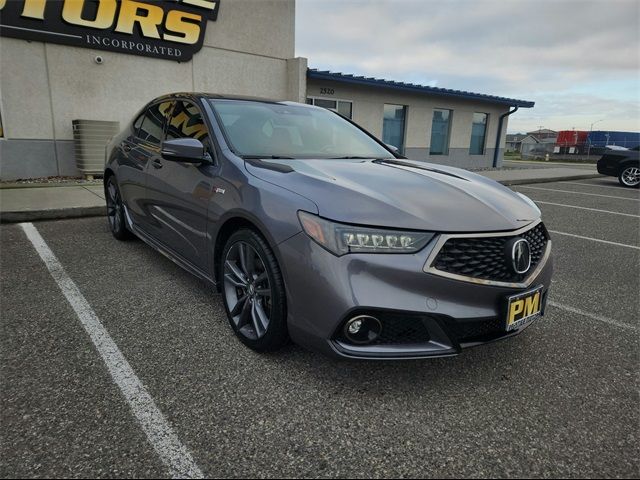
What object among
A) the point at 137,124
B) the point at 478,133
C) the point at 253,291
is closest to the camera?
the point at 253,291

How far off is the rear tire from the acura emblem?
3.86 metres

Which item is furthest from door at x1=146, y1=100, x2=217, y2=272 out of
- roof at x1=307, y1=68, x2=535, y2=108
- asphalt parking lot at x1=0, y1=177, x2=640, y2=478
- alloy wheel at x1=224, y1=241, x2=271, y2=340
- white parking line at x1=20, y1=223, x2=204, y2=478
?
roof at x1=307, y1=68, x2=535, y2=108

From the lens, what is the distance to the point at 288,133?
3.27 m

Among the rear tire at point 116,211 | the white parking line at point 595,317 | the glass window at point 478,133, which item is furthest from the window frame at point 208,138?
the glass window at point 478,133

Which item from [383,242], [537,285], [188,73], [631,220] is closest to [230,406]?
[383,242]

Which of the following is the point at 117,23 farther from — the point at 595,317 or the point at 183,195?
the point at 595,317

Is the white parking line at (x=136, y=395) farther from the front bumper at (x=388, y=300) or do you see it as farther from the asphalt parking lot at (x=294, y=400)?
the front bumper at (x=388, y=300)

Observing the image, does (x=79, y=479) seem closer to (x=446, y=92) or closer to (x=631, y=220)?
(x=631, y=220)

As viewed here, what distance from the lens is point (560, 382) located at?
235 centimetres

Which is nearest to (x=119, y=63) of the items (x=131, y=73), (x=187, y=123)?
(x=131, y=73)

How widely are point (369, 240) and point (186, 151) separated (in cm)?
144

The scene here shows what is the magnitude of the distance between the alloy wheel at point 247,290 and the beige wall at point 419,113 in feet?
35.0

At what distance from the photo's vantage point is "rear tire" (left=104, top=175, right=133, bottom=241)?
15.0 ft

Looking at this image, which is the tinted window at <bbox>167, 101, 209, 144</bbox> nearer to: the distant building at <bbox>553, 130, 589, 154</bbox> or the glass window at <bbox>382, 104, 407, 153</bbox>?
the glass window at <bbox>382, 104, 407, 153</bbox>
